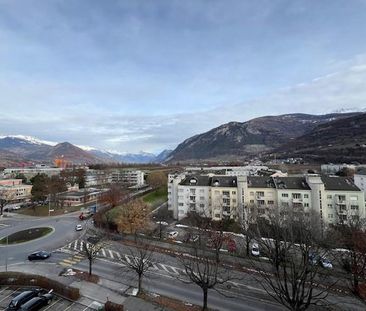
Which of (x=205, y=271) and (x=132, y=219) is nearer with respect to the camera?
(x=205, y=271)

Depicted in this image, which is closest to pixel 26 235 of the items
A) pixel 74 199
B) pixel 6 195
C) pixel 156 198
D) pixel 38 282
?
pixel 38 282

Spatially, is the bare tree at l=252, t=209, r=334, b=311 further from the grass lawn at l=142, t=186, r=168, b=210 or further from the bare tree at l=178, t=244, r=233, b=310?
the grass lawn at l=142, t=186, r=168, b=210

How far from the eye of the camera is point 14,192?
99.1m

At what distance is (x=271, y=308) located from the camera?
1016 inches

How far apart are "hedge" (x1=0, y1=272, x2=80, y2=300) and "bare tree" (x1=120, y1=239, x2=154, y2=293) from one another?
6530mm

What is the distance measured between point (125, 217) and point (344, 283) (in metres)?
35.7

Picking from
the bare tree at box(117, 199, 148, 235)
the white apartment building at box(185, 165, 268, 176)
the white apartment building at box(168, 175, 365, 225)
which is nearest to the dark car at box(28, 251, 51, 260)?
the bare tree at box(117, 199, 148, 235)

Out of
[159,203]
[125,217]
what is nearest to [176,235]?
[125,217]

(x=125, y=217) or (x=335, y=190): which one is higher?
(x=335, y=190)

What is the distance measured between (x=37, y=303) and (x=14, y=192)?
86009 mm

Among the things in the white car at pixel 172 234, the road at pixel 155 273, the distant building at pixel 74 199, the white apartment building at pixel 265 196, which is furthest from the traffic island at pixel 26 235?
the distant building at pixel 74 199

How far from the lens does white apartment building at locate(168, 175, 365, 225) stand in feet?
178

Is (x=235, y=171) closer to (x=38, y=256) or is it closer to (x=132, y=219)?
(x=132, y=219)

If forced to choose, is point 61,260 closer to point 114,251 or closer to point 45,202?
point 114,251
